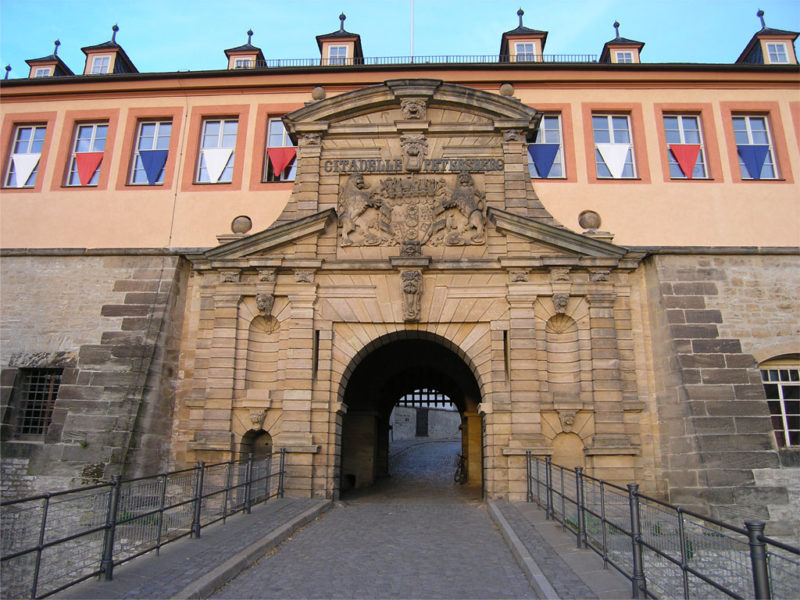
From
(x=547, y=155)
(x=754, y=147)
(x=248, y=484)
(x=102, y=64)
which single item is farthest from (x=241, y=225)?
(x=754, y=147)

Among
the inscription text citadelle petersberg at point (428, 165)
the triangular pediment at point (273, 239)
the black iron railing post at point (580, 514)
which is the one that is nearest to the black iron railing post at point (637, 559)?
the black iron railing post at point (580, 514)

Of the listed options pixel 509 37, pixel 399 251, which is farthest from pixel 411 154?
pixel 509 37

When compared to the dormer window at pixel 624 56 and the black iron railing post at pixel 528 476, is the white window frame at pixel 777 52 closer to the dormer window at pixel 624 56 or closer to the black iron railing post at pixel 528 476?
the dormer window at pixel 624 56

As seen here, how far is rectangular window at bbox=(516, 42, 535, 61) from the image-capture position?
19.4m

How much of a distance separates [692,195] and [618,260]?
11.0 feet

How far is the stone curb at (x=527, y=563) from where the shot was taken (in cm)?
677

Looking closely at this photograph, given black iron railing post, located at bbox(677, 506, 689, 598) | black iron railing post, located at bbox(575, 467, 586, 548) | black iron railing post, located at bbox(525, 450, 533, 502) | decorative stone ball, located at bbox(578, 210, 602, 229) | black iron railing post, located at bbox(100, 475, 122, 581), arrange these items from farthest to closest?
1. decorative stone ball, located at bbox(578, 210, 602, 229)
2. black iron railing post, located at bbox(525, 450, 533, 502)
3. black iron railing post, located at bbox(575, 467, 586, 548)
4. black iron railing post, located at bbox(100, 475, 122, 581)
5. black iron railing post, located at bbox(677, 506, 689, 598)

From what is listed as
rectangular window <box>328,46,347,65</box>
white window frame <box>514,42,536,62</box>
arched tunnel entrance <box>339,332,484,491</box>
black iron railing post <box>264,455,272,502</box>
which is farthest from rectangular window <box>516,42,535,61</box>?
black iron railing post <box>264,455,272,502</box>

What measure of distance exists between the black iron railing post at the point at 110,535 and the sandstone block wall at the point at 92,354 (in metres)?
7.66

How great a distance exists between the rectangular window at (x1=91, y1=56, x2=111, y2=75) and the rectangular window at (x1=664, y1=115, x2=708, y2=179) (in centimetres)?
1725

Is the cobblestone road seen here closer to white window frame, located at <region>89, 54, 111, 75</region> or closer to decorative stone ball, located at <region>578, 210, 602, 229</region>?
decorative stone ball, located at <region>578, 210, 602, 229</region>

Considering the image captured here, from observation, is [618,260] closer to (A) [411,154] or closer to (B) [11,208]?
(A) [411,154]

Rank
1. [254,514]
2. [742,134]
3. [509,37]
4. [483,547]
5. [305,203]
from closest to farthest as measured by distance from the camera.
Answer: [483,547] → [254,514] → [305,203] → [742,134] → [509,37]

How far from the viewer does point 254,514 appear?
1104cm
